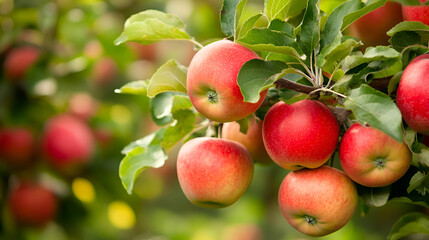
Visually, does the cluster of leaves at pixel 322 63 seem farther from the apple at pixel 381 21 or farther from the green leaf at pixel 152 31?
the apple at pixel 381 21

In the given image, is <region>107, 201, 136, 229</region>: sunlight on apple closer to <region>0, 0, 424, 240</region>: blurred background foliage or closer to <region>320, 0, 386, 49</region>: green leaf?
<region>0, 0, 424, 240</region>: blurred background foliage

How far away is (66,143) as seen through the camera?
1.98 metres

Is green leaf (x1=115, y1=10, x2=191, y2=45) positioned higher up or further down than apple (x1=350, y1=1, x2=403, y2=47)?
higher up

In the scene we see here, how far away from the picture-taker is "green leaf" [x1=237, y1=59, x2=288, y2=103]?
74cm

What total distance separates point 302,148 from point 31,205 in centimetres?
145

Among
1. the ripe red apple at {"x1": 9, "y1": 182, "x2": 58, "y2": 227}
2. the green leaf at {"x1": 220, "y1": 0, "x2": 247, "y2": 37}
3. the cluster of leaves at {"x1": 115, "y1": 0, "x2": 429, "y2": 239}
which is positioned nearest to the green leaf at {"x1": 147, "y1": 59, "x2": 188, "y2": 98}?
the cluster of leaves at {"x1": 115, "y1": 0, "x2": 429, "y2": 239}

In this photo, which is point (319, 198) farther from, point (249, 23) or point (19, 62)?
point (19, 62)

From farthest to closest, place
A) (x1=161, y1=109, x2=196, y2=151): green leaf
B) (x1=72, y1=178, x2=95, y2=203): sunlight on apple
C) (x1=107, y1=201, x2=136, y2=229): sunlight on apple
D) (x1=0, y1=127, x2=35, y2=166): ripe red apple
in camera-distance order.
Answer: (x1=107, y1=201, x2=136, y2=229): sunlight on apple, (x1=72, y1=178, x2=95, y2=203): sunlight on apple, (x1=0, y1=127, x2=35, y2=166): ripe red apple, (x1=161, y1=109, x2=196, y2=151): green leaf

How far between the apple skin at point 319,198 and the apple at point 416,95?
0.53ft

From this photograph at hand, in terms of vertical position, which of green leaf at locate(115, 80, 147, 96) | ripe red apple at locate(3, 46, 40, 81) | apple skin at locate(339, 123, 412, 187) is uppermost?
apple skin at locate(339, 123, 412, 187)

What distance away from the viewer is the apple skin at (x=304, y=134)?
82cm

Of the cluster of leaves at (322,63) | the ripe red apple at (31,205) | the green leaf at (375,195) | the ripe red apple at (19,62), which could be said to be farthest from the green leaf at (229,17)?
the ripe red apple at (31,205)

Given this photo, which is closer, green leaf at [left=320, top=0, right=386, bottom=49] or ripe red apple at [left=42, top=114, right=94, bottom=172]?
Answer: green leaf at [left=320, top=0, right=386, bottom=49]

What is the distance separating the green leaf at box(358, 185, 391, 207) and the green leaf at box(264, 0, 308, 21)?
1.09 ft
